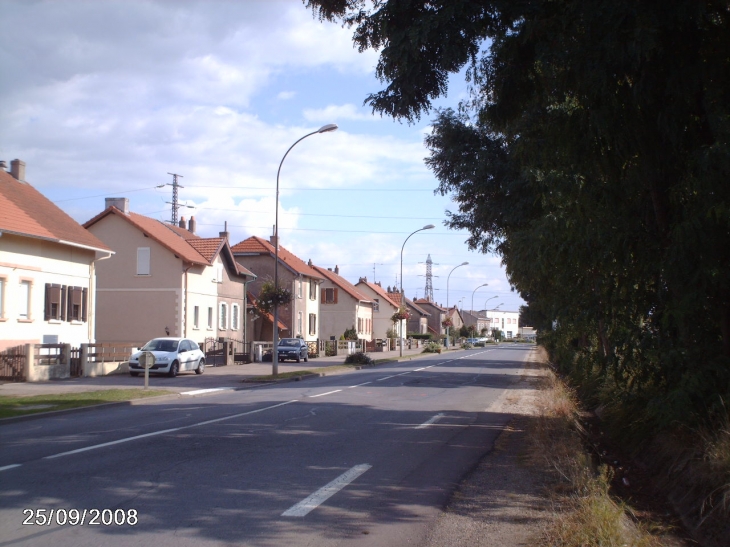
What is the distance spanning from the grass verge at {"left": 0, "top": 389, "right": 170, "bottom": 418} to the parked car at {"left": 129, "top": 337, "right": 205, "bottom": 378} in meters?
8.05

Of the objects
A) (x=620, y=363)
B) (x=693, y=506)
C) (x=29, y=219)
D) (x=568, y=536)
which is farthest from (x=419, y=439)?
(x=29, y=219)

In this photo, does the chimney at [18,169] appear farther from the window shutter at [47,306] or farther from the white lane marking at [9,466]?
the white lane marking at [9,466]

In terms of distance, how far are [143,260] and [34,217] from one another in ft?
35.4

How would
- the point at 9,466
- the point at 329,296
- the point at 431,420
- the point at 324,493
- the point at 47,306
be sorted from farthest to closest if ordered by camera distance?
1. the point at 329,296
2. the point at 47,306
3. the point at 431,420
4. the point at 9,466
5. the point at 324,493

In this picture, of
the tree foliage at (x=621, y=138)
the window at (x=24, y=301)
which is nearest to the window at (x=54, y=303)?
the window at (x=24, y=301)

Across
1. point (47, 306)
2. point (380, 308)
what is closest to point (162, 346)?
point (47, 306)

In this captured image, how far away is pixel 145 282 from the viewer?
38.2 meters

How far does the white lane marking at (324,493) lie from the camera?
6.69 meters

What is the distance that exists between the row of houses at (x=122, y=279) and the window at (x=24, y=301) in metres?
0.05

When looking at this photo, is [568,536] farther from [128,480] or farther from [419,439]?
[419,439]

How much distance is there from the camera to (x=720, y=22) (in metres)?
8.68

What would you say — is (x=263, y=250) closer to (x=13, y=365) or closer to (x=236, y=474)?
(x=13, y=365)

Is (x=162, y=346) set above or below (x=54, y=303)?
below

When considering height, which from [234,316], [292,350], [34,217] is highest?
[34,217]
